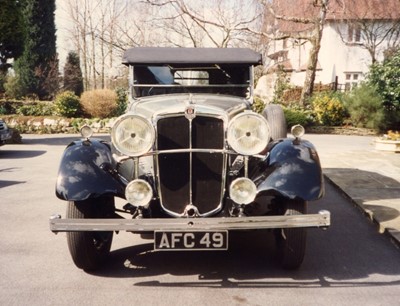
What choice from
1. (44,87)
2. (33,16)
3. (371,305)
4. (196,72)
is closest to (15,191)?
(196,72)

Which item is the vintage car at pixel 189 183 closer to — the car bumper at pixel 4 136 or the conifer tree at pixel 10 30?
the car bumper at pixel 4 136

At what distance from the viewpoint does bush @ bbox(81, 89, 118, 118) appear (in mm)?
18188

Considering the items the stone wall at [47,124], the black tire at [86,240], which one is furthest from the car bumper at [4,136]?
the black tire at [86,240]

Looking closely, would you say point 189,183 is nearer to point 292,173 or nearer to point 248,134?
point 248,134

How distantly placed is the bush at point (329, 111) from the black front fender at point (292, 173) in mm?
14550

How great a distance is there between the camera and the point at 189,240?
327cm

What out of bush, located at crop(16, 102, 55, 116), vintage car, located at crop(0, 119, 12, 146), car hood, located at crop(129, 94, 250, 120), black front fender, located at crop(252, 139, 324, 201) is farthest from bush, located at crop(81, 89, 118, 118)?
black front fender, located at crop(252, 139, 324, 201)

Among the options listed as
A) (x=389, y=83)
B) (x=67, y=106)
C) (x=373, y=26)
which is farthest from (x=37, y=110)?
(x=373, y=26)

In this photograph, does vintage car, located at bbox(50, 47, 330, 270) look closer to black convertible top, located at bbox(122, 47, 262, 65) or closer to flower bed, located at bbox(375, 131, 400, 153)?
black convertible top, located at bbox(122, 47, 262, 65)

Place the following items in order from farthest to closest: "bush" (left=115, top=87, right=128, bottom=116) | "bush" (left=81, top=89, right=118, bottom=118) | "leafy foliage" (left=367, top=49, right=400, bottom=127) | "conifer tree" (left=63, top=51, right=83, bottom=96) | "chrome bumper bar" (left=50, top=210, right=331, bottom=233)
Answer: "conifer tree" (left=63, top=51, right=83, bottom=96) → "bush" (left=115, top=87, right=128, bottom=116) → "bush" (left=81, top=89, right=118, bottom=118) → "leafy foliage" (left=367, top=49, right=400, bottom=127) → "chrome bumper bar" (left=50, top=210, right=331, bottom=233)

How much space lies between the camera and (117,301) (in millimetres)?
3178

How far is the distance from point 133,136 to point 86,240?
945 millimetres

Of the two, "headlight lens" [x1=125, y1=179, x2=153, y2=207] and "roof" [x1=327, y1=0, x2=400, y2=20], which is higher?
"roof" [x1=327, y1=0, x2=400, y2=20]

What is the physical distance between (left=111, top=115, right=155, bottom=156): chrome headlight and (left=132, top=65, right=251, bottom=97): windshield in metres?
1.75
